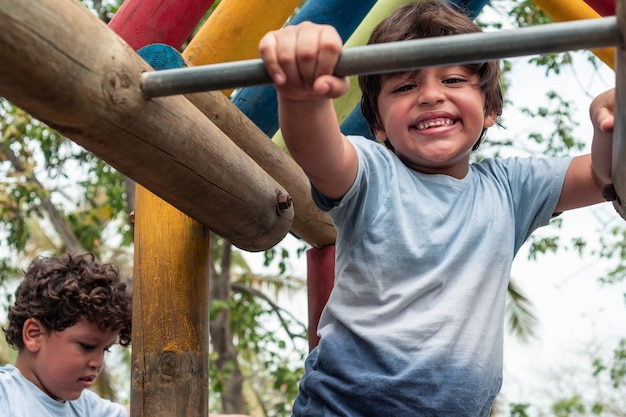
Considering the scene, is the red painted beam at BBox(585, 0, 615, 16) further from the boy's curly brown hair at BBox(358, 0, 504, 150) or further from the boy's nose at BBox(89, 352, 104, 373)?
the boy's nose at BBox(89, 352, 104, 373)

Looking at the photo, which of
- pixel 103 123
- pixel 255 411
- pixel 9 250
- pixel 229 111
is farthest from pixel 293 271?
pixel 103 123

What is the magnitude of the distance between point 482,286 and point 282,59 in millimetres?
738

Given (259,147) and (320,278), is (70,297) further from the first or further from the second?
(259,147)

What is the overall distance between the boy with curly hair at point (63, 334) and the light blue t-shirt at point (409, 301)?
1.37 m

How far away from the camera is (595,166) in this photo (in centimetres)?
188

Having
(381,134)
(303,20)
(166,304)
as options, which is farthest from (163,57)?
(303,20)

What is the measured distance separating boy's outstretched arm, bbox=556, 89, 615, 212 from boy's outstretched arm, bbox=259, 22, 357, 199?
1.50ft

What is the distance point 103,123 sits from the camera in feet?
4.97

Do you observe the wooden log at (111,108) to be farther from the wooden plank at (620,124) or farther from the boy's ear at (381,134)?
the wooden plank at (620,124)

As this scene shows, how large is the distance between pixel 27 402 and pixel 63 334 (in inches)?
10.6

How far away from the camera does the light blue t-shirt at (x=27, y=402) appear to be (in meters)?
2.93

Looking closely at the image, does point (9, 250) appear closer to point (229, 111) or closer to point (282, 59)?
point (229, 111)

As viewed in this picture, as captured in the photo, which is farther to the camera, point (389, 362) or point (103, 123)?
point (389, 362)

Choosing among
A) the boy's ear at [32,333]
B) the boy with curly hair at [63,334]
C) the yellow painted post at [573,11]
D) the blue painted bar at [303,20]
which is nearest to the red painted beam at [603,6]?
the yellow painted post at [573,11]
